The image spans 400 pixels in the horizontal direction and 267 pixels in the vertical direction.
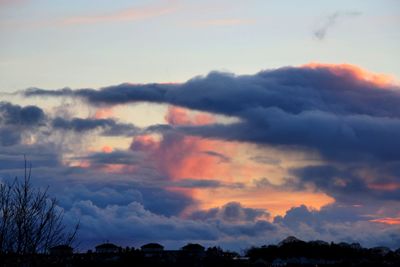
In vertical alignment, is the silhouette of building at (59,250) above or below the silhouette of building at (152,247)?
below

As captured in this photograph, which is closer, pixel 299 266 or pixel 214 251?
pixel 299 266

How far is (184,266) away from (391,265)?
3167 centimetres

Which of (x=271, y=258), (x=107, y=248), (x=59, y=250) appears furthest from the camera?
(x=107, y=248)

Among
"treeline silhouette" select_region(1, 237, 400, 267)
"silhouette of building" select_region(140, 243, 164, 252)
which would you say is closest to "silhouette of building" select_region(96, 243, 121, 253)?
"silhouette of building" select_region(140, 243, 164, 252)

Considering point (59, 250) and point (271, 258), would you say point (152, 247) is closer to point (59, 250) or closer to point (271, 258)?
point (271, 258)

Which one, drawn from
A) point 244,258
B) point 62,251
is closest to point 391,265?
point 244,258

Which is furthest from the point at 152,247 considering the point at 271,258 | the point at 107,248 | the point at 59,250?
the point at 59,250

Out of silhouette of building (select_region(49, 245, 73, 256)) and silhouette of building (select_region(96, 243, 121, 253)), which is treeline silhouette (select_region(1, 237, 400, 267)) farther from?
silhouette of building (select_region(49, 245, 73, 256))

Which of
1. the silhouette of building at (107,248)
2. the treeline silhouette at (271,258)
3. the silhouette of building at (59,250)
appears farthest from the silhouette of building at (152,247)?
the silhouette of building at (59,250)

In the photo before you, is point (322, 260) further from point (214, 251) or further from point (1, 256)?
point (1, 256)

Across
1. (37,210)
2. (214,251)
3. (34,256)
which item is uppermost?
(214,251)

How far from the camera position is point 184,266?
124m

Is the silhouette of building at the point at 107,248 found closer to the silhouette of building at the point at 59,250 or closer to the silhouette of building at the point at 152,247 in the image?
the silhouette of building at the point at 152,247

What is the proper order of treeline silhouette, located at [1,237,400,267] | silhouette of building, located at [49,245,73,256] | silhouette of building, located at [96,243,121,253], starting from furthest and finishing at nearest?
silhouette of building, located at [96,243,121,253] < treeline silhouette, located at [1,237,400,267] < silhouette of building, located at [49,245,73,256]
